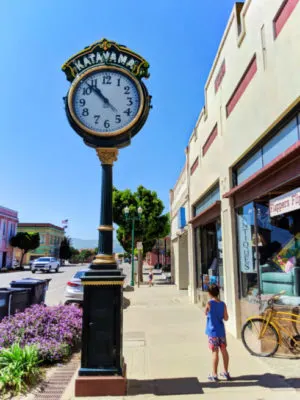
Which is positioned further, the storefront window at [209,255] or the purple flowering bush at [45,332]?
the storefront window at [209,255]

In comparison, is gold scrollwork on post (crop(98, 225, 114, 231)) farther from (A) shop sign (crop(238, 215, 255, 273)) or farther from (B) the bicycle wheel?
(A) shop sign (crop(238, 215, 255, 273))

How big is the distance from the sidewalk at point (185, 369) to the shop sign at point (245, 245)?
5.40 feet

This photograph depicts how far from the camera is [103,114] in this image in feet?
17.7

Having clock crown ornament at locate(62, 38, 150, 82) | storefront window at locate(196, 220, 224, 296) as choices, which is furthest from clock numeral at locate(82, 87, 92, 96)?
storefront window at locate(196, 220, 224, 296)

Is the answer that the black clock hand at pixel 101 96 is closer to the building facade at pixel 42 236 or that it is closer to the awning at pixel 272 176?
the awning at pixel 272 176

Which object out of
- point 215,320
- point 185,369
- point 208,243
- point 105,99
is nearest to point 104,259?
point 215,320

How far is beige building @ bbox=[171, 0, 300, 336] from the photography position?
5312 mm

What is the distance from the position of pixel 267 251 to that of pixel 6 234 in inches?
2227

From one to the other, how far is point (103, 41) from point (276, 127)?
324 cm

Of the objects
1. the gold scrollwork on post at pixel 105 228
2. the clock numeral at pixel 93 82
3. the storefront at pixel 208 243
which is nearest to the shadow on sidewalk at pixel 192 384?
the gold scrollwork on post at pixel 105 228

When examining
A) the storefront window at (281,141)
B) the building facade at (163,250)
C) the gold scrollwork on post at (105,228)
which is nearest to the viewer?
the gold scrollwork on post at (105,228)

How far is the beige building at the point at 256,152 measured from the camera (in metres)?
5.31

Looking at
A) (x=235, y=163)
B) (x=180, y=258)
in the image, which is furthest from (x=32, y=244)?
(x=235, y=163)

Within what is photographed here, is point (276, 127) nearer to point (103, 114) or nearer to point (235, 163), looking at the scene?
point (235, 163)
